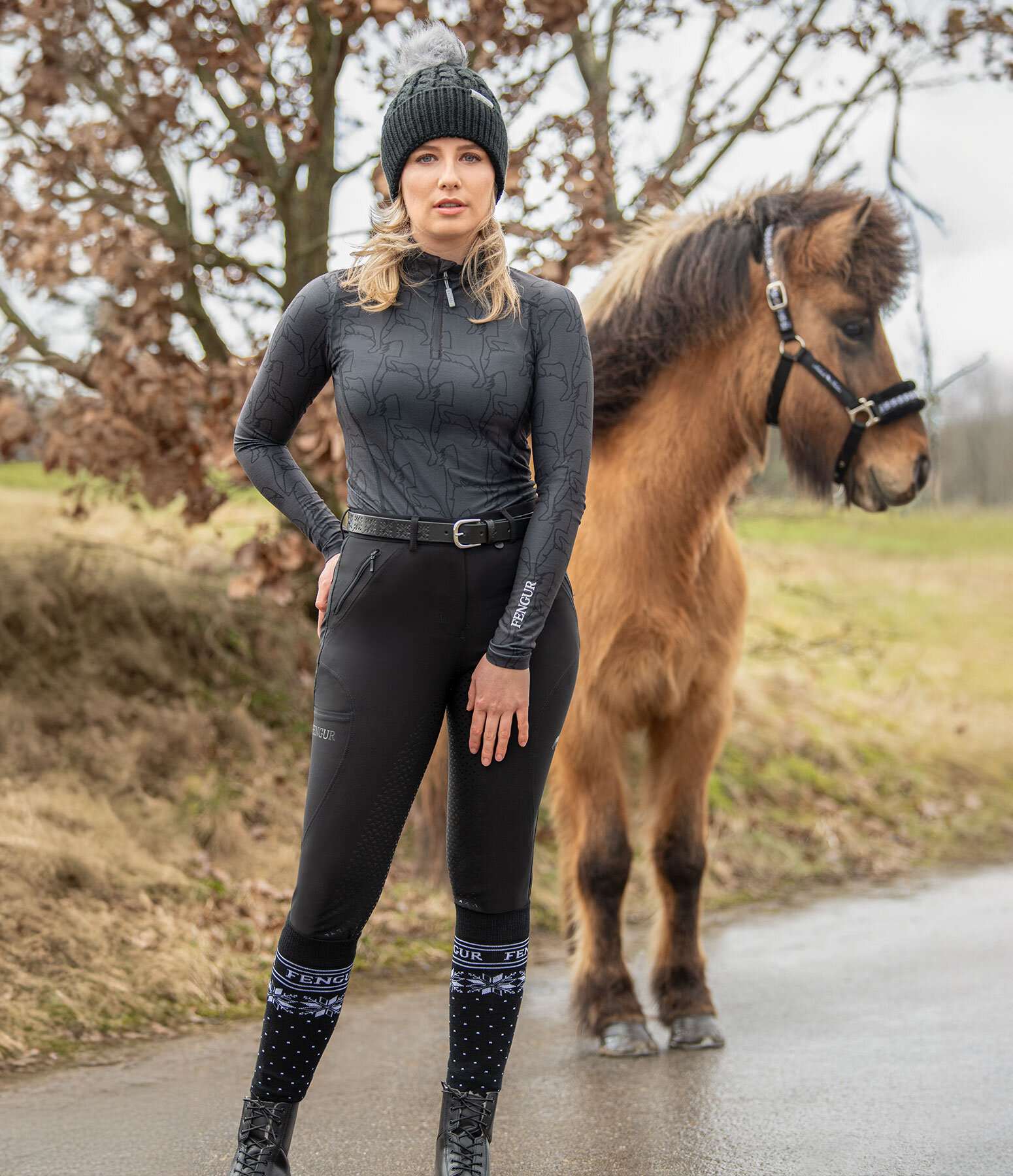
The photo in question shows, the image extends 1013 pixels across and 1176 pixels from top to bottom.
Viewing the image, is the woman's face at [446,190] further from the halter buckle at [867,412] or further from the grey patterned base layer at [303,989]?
the halter buckle at [867,412]

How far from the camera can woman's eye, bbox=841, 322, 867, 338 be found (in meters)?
3.42

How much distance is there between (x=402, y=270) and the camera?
219 centimetres

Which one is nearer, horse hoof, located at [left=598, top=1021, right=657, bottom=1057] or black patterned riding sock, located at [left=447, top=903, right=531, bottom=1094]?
black patterned riding sock, located at [left=447, top=903, right=531, bottom=1094]

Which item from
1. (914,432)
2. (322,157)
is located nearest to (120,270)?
(322,157)

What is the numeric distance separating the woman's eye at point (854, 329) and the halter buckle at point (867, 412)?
0.67 feet

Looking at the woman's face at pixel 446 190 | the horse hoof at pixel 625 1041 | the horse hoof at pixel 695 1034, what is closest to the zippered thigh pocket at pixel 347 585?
the woman's face at pixel 446 190

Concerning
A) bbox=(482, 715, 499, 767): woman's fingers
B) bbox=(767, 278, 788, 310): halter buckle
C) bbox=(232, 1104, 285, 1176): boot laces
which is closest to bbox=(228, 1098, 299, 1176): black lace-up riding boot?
bbox=(232, 1104, 285, 1176): boot laces

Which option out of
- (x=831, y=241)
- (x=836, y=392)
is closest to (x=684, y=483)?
(x=836, y=392)

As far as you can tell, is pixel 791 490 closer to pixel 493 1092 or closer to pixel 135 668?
pixel 493 1092

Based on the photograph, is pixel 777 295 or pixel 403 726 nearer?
pixel 403 726

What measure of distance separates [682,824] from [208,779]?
92.7 inches

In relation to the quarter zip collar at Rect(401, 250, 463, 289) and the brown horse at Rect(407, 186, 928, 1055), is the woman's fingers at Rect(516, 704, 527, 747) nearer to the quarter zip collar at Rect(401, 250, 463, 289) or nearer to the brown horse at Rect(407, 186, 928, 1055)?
the quarter zip collar at Rect(401, 250, 463, 289)

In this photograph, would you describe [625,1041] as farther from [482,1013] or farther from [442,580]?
[442,580]

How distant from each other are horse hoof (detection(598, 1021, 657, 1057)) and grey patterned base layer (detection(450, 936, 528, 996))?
4.03ft
